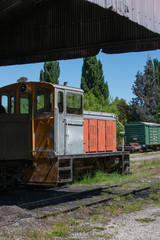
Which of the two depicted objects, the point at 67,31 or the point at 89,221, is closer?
the point at 89,221

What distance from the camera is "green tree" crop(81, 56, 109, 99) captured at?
58.2 meters

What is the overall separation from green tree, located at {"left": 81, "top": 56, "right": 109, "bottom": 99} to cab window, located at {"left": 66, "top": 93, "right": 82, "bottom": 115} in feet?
154

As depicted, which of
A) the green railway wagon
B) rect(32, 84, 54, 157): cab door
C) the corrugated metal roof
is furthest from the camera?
the green railway wagon

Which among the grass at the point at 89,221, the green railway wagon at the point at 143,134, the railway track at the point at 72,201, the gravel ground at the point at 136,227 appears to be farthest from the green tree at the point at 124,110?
the gravel ground at the point at 136,227

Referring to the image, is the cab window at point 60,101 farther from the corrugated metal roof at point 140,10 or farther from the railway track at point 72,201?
the corrugated metal roof at point 140,10

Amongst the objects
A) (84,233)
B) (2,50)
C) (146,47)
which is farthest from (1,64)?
(84,233)

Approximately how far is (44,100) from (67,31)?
2.37m

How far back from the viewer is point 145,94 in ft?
197

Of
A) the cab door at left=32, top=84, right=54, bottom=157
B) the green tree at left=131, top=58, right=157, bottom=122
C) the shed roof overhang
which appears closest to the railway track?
the cab door at left=32, top=84, right=54, bottom=157

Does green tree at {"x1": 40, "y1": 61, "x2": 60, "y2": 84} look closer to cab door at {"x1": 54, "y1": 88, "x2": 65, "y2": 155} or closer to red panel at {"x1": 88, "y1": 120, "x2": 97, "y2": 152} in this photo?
red panel at {"x1": 88, "y1": 120, "x2": 97, "y2": 152}

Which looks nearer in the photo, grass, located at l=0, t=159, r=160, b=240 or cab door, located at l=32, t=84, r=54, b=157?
grass, located at l=0, t=159, r=160, b=240

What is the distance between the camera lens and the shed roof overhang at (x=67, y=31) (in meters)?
8.30

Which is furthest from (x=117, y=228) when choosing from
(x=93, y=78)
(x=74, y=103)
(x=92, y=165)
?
(x=93, y=78)

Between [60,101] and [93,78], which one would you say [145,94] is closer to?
[93,78]
